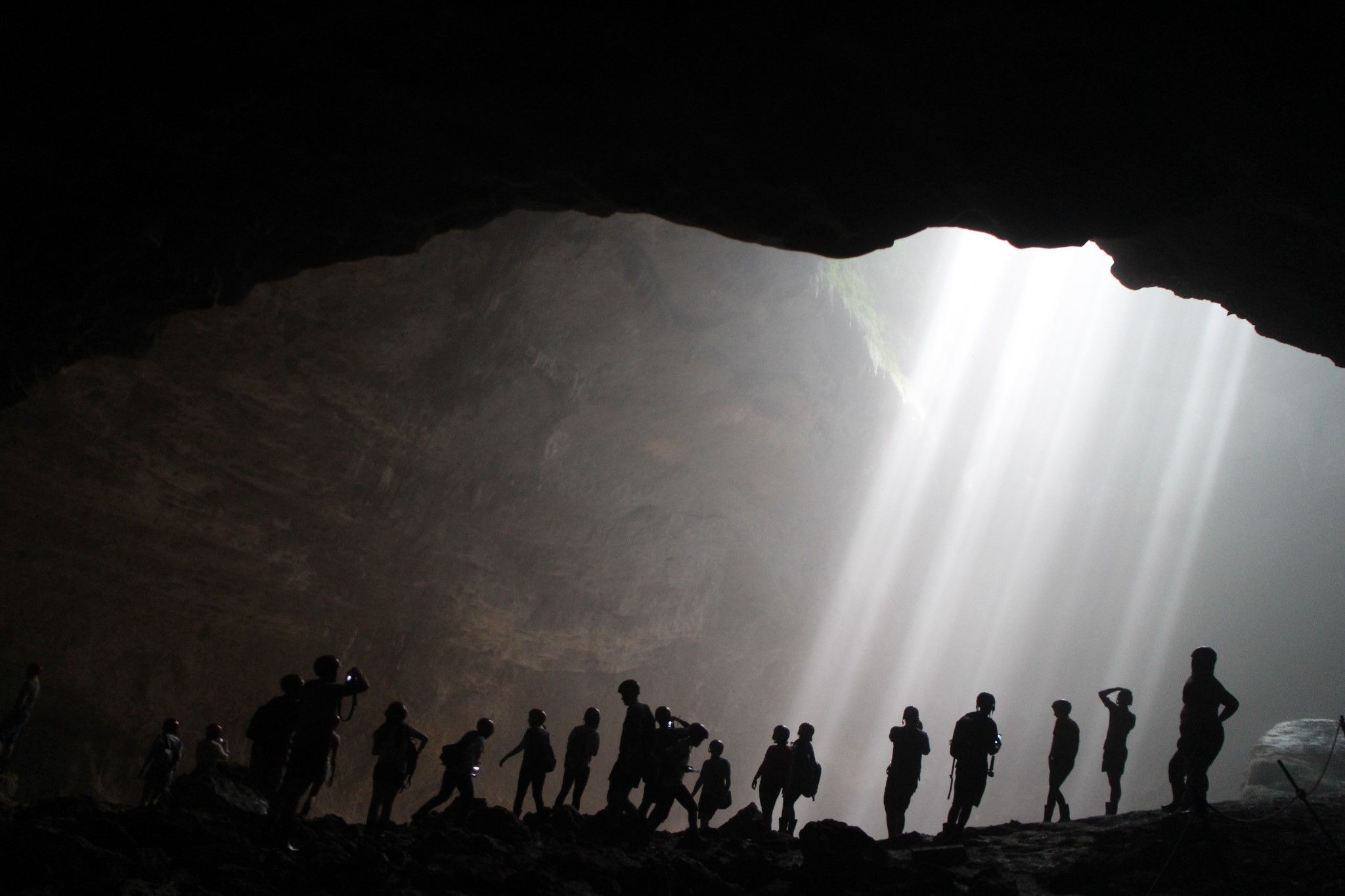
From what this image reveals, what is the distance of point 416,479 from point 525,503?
258cm

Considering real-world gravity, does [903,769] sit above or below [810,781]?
above

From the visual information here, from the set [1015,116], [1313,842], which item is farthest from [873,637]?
[1015,116]

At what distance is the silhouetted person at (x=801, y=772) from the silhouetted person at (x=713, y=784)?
0.69 meters

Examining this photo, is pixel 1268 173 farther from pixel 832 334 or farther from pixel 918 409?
pixel 918 409

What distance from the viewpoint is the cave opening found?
41.3ft

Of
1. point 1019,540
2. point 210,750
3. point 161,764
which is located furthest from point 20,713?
point 1019,540

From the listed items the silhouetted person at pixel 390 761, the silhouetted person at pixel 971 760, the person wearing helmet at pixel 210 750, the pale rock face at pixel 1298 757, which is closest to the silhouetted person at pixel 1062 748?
the silhouetted person at pixel 971 760

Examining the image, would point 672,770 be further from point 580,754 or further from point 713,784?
point 713,784

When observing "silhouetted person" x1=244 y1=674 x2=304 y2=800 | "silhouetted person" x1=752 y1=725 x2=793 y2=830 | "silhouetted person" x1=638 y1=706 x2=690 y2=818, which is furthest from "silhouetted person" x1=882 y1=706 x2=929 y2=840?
"silhouetted person" x1=244 y1=674 x2=304 y2=800

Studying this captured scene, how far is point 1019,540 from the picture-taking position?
39.2 meters

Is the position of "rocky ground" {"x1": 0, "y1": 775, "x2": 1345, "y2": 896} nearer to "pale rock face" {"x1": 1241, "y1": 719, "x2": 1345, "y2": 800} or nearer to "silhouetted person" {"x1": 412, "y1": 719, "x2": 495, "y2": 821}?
"silhouetted person" {"x1": 412, "y1": 719, "x2": 495, "y2": 821}

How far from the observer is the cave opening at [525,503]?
12.6 meters

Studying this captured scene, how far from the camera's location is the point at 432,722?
54.7 ft

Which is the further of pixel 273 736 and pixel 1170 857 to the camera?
pixel 273 736
